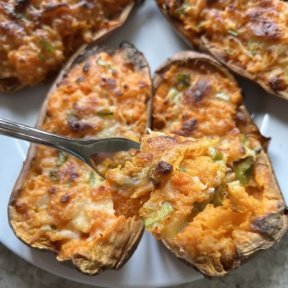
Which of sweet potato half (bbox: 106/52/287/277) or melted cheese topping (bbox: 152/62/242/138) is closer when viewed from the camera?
sweet potato half (bbox: 106/52/287/277)

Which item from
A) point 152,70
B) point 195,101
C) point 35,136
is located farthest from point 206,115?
point 35,136

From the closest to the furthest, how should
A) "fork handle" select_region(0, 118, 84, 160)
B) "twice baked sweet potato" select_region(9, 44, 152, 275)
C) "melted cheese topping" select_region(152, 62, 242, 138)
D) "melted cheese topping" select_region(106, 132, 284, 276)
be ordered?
"melted cheese topping" select_region(106, 132, 284, 276) < "fork handle" select_region(0, 118, 84, 160) < "twice baked sweet potato" select_region(9, 44, 152, 275) < "melted cheese topping" select_region(152, 62, 242, 138)

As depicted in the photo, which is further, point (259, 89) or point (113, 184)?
point (259, 89)

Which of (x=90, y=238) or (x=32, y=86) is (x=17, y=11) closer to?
(x=32, y=86)

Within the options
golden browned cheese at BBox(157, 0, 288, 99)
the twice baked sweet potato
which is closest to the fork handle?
the twice baked sweet potato

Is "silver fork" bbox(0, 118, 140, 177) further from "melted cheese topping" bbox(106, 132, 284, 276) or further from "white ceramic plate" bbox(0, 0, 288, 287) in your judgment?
"white ceramic plate" bbox(0, 0, 288, 287)

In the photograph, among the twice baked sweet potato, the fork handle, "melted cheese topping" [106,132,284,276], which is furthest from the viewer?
the twice baked sweet potato

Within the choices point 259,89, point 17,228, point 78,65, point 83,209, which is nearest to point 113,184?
point 83,209

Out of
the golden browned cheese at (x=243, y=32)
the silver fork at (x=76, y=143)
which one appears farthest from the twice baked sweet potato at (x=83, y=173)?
the golden browned cheese at (x=243, y=32)
